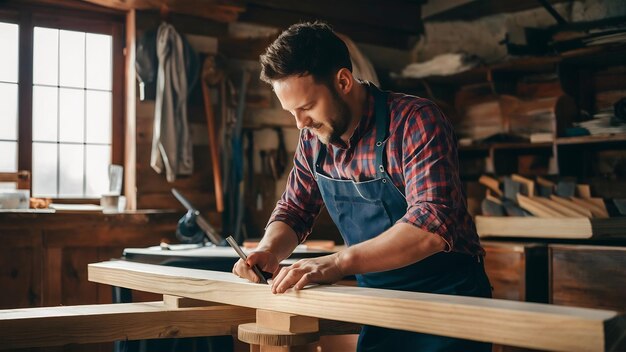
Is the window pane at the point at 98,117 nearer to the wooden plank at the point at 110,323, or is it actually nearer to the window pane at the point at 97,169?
the window pane at the point at 97,169

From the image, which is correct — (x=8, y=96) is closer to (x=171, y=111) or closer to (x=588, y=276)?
(x=171, y=111)

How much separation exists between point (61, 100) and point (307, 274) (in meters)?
3.60

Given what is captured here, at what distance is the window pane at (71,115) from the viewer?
195 inches

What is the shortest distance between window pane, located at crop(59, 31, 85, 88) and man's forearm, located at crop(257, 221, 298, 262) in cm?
302

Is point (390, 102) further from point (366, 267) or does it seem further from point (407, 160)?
point (366, 267)

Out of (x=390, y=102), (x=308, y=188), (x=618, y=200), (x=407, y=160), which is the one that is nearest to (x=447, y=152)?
(x=407, y=160)

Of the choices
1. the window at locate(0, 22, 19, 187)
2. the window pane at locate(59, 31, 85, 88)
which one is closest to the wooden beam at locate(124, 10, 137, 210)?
the window pane at locate(59, 31, 85, 88)

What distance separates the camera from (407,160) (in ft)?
7.11

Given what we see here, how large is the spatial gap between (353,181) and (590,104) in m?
3.22

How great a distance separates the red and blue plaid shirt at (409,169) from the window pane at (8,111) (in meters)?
2.86

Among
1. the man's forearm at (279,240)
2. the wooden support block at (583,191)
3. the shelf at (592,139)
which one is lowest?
the man's forearm at (279,240)

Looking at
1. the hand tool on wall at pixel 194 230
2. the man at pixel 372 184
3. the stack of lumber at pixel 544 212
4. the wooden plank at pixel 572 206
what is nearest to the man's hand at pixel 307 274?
the man at pixel 372 184

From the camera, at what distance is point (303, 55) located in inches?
89.0

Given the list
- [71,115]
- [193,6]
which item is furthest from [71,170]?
[193,6]
